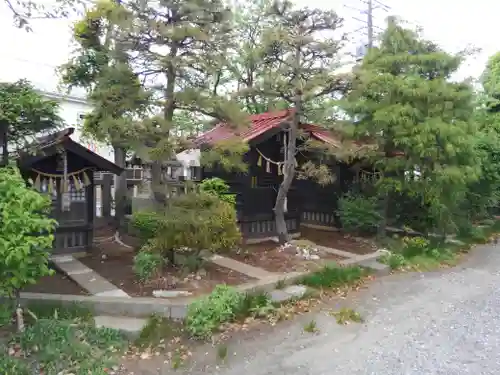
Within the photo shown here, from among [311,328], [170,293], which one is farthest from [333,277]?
[170,293]

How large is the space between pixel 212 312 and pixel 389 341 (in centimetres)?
231

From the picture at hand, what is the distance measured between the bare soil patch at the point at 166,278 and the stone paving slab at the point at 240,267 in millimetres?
180

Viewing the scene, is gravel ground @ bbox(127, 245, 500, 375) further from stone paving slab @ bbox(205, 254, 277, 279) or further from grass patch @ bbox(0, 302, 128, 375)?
stone paving slab @ bbox(205, 254, 277, 279)

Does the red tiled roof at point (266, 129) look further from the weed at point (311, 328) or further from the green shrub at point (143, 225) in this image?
the weed at point (311, 328)

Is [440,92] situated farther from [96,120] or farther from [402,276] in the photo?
[96,120]

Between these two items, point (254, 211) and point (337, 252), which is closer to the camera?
point (337, 252)

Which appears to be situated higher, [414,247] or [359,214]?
[359,214]

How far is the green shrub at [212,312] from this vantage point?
5.07 meters

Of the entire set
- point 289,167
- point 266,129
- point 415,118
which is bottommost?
point 289,167

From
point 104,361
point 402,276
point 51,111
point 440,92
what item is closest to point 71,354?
point 104,361

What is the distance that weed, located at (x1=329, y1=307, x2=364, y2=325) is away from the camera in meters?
5.75

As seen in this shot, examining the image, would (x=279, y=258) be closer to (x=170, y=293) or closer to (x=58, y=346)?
(x=170, y=293)

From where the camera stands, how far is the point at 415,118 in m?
9.33

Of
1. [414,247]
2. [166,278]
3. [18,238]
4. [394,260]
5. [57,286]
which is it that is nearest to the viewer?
[18,238]
